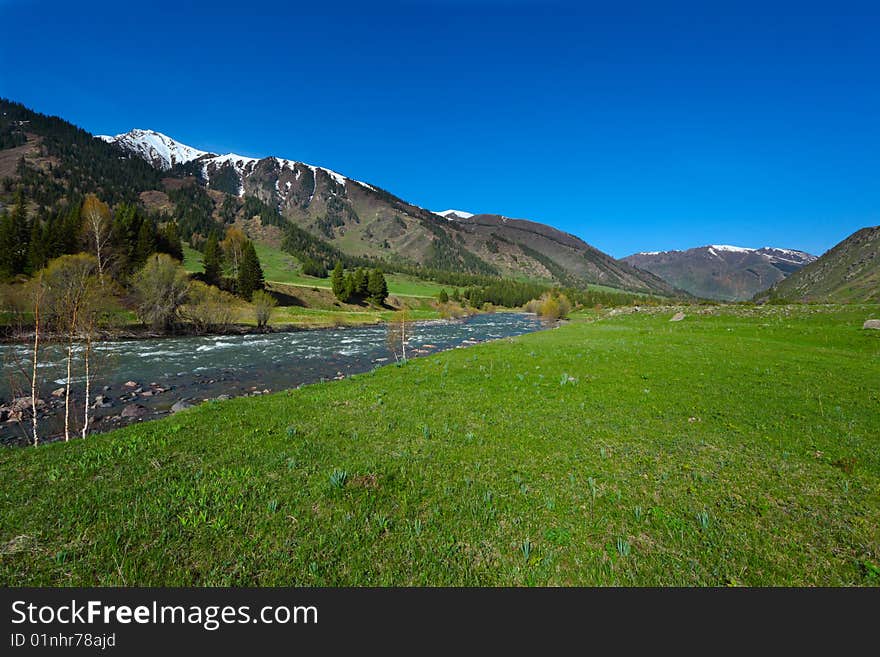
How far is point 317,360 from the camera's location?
34.8 meters

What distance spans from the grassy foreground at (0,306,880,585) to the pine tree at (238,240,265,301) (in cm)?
7816

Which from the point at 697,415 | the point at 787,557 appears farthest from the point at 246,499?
the point at 697,415

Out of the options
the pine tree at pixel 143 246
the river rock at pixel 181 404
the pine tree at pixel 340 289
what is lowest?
the river rock at pixel 181 404

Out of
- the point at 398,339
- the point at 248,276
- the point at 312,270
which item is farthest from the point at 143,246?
the point at 312,270

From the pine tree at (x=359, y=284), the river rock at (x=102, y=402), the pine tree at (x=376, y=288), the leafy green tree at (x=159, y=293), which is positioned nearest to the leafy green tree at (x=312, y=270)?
the pine tree at (x=359, y=284)

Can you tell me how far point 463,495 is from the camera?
6188mm

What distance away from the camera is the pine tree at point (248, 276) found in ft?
261

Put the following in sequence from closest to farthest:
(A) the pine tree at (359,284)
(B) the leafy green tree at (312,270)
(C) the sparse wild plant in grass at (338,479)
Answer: (C) the sparse wild plant in grass at (338,479), (A) the pine tree at (359,284), (B) the leafy green tree at (312,270)

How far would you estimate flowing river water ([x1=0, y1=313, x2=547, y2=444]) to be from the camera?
17.5m

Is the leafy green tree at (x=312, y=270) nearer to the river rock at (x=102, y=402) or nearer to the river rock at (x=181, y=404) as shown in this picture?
the river rock at (x=102, y=402)

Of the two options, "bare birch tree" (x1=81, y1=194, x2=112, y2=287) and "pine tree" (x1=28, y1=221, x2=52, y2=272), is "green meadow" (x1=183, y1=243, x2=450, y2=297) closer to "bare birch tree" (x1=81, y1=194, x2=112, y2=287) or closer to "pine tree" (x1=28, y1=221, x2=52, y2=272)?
"bare birch tree" (x1=81, y1=194, x2=112, y2=287)

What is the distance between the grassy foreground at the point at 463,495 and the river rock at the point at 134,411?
1031 centimetres

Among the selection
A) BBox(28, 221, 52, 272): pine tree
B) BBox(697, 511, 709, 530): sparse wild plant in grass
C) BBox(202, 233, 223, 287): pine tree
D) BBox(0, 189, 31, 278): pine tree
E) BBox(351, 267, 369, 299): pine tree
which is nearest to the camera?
BBox(697, 511, 709, 530): sparse wild plant in grass

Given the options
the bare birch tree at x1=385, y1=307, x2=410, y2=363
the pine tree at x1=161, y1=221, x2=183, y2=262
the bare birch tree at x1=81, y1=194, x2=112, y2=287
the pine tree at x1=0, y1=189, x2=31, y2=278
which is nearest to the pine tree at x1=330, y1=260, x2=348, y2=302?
the pine tree at x1=161, y1=221, x2=183, y2=262
